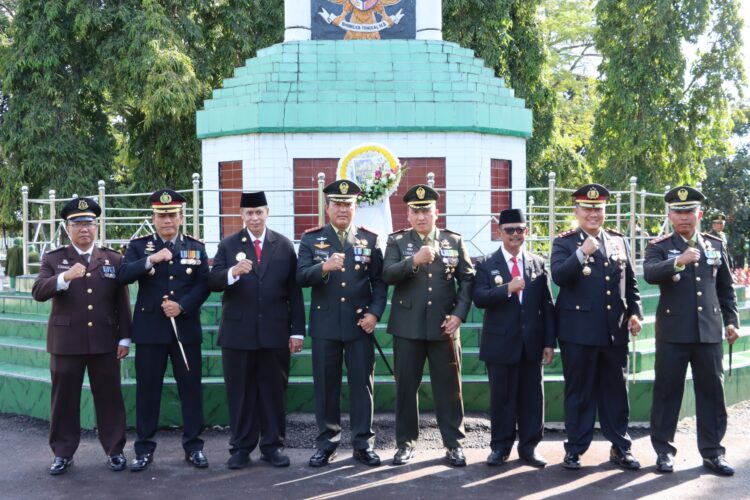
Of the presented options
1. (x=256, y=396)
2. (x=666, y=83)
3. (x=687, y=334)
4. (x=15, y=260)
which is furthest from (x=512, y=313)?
(x=666, y=83)

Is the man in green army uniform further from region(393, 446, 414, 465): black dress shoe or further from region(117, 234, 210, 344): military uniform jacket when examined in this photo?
region(393, 446, 414, 465): black dress shoe

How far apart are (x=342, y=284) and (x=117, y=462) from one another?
2.12m

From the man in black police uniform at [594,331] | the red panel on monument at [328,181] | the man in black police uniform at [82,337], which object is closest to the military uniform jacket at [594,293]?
the man in black police uniform at [594,331]

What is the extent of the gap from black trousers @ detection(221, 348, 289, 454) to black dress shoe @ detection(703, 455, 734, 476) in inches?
124

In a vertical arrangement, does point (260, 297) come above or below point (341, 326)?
above

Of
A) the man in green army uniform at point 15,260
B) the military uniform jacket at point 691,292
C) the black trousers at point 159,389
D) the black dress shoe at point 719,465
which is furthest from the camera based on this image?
the man in green army uniform at point 15,260

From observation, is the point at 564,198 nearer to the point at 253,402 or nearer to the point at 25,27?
the point at 25,27

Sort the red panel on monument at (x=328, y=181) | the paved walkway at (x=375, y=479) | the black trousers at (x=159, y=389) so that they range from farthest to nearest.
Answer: the red panel on monument at (x=328, y=181), the black trousers at (x=159, y=389), the paved walkway at (x=375, y=479)

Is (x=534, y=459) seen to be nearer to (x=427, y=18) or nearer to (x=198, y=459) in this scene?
(x=198, y=459)

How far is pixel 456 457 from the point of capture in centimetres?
Result: 616

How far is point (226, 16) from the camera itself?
20000 millimetres

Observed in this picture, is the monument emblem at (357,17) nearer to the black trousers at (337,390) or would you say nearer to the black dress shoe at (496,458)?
the black trousers at (337,390)

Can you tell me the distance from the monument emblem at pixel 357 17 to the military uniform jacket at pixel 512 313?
637 cm

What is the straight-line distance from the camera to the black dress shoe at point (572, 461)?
6.01 metres
